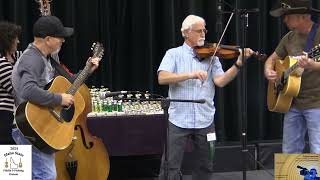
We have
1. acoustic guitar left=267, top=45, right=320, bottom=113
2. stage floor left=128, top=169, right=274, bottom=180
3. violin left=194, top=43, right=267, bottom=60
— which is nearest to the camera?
acoustic guitar left=267, top=45, right=320, bottom=113

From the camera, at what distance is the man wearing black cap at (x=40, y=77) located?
12.8 feet

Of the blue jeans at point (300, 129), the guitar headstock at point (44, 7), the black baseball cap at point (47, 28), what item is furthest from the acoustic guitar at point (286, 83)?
the guitar headstock at point (44, 7)

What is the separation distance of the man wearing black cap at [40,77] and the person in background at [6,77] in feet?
1.19

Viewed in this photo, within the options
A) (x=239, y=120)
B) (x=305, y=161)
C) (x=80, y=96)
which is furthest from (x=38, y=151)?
(x=239, y=120)

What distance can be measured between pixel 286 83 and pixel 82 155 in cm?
189

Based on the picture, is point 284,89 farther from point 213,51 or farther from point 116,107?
point 116,107

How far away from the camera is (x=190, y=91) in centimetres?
475

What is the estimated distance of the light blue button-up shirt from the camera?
187 inches

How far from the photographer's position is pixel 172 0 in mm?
6285

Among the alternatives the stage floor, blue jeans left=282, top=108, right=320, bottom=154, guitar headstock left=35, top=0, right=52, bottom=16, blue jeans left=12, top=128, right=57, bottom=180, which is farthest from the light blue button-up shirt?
the stage floor

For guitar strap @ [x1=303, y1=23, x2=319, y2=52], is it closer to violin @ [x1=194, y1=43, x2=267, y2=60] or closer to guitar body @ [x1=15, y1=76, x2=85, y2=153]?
violin @ [x1=194, y1=43, x2=267, y2=60]

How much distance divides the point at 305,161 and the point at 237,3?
2.58m

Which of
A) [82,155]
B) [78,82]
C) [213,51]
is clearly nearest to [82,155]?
[82,155]

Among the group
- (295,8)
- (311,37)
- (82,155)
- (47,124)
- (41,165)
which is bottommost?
(82,155)
